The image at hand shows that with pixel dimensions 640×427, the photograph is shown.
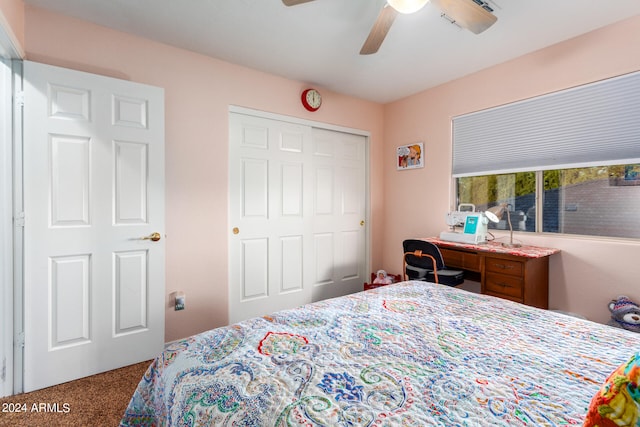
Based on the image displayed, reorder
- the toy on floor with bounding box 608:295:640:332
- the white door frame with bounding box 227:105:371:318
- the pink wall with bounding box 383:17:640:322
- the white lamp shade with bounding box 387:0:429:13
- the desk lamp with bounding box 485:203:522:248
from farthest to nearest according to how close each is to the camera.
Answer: the white door frame with bounding box 227:105:371:318
the desk lamp with bounding box 485:203:522:248
the pink wall with bounding box 383:17:640:322
the toy on floor with bounding box 608:295:640:332
the white lamp shade with bounding box 387:0:429:13

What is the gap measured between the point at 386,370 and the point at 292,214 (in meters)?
2.29

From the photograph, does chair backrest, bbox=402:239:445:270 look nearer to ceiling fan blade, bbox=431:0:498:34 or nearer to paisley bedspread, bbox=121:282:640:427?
paisley bedspread, bbox=121:282:640:427

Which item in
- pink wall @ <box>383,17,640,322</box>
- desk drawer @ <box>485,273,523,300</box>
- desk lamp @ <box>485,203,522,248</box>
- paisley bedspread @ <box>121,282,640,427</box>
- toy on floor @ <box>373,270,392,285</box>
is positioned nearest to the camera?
paisley bedspread @ <box>121,282,640,427</box>

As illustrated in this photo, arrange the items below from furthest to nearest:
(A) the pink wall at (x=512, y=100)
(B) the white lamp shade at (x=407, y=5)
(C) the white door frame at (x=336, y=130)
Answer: (C) the white door frame at (x=336, y=130) < (A) the pink wall at (x=512, y=100) < (B) the white lamp shade at (x=407, y=5)

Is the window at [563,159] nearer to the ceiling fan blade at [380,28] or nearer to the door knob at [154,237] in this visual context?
the ceiling fan blade at [380,28]

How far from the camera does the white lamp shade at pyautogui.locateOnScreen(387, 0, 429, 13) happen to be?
143 centimetres

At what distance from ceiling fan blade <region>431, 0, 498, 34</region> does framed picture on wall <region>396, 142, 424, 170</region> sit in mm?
1665

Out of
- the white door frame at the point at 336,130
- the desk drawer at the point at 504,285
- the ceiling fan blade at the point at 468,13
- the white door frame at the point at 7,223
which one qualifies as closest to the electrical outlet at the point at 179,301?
the white door frame at the point at 336,130

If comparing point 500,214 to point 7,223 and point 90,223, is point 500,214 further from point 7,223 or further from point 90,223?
point 7,223

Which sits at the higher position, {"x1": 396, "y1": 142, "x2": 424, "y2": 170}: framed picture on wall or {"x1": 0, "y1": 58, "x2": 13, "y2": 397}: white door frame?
{"x1": 396, "y1": 142, "x2": 424, "y2": 170}: framed picture on wall

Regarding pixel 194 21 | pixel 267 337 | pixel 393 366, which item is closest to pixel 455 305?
pixel 393 366

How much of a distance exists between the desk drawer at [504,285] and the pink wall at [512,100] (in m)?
0.47

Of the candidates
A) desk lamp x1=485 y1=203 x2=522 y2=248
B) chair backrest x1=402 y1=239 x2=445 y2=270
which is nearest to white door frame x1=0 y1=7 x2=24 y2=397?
chair backrest x1=402 y1=239 x2=445 y2=270

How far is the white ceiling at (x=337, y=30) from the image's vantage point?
1.88 meters
